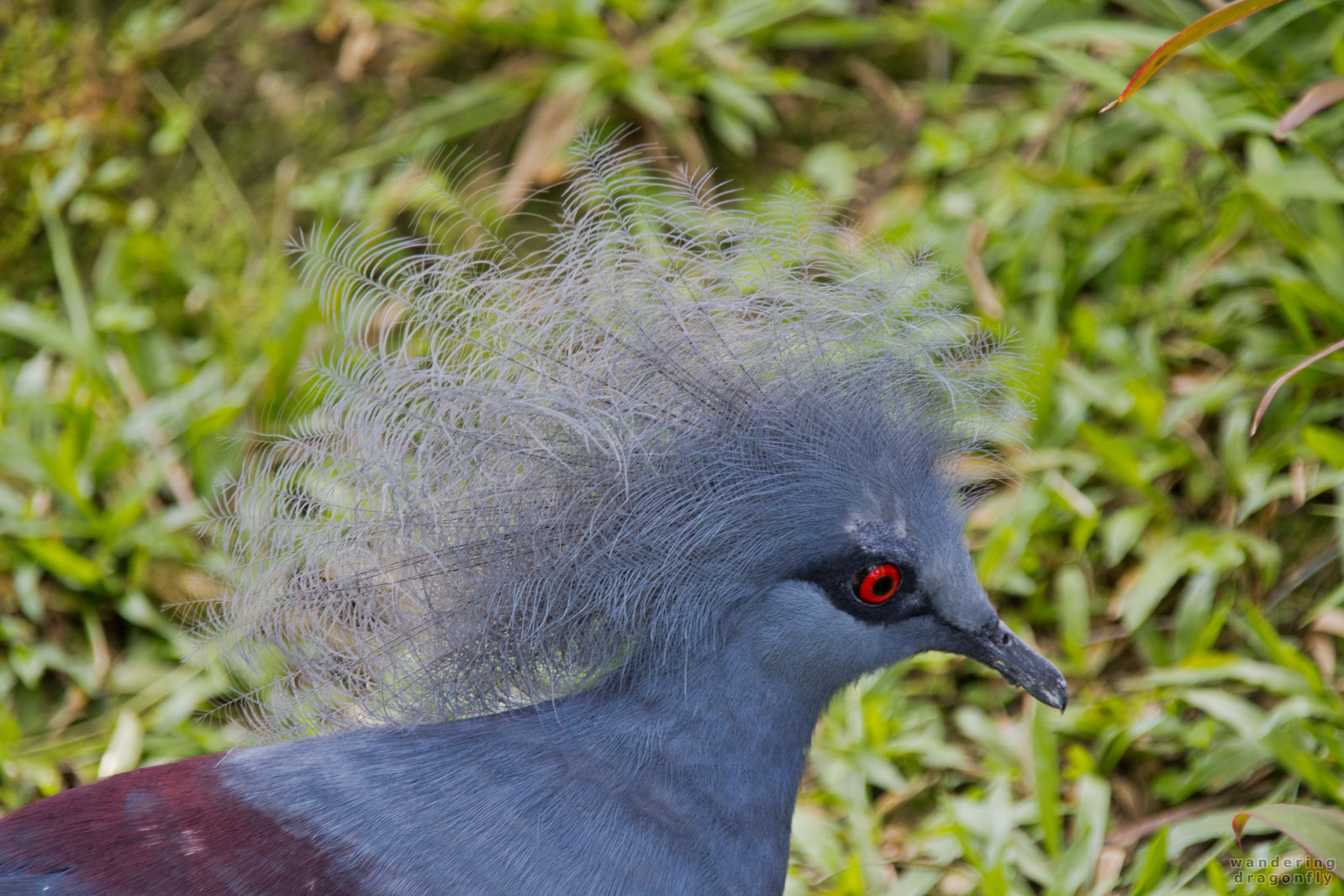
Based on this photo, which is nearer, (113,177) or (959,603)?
(959,603)

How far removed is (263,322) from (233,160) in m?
0.80

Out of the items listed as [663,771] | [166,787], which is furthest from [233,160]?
[663,771]

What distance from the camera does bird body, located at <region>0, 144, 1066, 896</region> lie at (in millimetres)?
1959

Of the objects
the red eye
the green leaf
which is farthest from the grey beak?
the green leaf

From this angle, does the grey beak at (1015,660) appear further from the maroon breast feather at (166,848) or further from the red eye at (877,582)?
the maroon breast feather at (166,848)

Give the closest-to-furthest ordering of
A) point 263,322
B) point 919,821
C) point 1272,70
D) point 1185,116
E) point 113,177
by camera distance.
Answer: point 919,821
point 1185,116
point 1272,70
point 263,322
point 113,177

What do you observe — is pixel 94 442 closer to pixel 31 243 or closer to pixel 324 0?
pixel 31 243

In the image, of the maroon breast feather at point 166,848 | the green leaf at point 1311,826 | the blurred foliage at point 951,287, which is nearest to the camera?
the maroon breast feather at point 166,848

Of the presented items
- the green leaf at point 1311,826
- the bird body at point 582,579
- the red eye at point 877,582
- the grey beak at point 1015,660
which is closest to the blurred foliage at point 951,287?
the green leaf at point 1311,826

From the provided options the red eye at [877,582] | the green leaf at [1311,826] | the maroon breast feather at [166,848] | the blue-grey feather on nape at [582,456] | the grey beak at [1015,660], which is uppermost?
the blue-grey feather on nape at [582,456]

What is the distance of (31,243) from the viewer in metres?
4.32

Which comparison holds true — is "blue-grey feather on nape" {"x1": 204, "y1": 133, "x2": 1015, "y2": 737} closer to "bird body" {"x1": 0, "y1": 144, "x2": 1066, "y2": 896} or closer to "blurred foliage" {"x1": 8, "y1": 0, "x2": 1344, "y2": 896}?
"bird body" {"x1": 0, "y1": 144, "x2": 1066, "y2": 896}

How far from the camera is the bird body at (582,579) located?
6.43 ft

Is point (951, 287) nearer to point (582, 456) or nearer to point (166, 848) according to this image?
point (582, 456)
